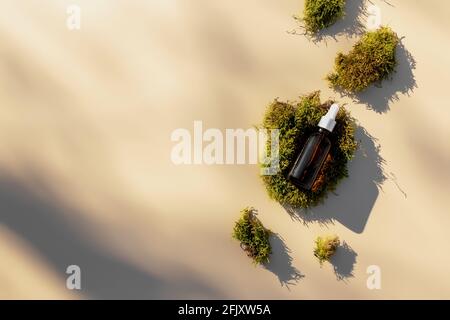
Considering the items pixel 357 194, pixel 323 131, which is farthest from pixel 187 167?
pixel 357 194

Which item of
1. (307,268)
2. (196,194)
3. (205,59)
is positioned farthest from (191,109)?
(307,268)

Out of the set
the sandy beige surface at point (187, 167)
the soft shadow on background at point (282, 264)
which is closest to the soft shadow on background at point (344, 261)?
the sandy beige surface at point (187, 167)

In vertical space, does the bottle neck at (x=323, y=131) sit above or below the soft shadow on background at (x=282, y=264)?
above

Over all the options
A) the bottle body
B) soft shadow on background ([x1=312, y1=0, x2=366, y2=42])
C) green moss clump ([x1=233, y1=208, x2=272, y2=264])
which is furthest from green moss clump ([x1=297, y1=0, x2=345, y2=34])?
green moss clump ([x1=233, y1=208, x2=272, y2=264])

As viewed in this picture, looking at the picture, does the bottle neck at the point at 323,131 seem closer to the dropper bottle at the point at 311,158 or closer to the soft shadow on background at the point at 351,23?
the dropper bottle at the point at 311,158

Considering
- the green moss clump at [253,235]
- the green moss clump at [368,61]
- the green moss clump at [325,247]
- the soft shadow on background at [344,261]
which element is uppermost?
the green moss clump at [368,61]

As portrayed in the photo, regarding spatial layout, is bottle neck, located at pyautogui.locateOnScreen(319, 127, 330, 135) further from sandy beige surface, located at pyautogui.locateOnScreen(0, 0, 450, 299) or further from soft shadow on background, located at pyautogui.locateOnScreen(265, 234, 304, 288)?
soft shadow on background, located at pyautogui.locateOnScreen(265, 234, 304, 288)

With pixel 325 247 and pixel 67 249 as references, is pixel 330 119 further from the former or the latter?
pixel 67 249
